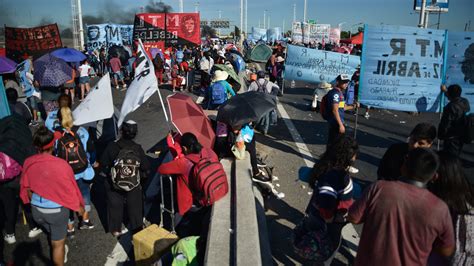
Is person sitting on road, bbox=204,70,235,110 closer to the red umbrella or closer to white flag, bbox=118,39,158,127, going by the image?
the red umbrella

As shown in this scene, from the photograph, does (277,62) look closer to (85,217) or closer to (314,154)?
(314,154)

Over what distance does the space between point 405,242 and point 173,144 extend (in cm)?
344

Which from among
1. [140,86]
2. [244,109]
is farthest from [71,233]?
[244,109]

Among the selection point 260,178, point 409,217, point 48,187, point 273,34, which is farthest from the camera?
point 273,34

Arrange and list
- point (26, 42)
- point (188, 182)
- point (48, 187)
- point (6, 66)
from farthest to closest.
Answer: point (26, 42)
point (6, 66)
point (188, 182)
point (48, 187)

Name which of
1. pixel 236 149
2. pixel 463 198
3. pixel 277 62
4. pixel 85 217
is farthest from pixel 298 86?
pixel 463 198

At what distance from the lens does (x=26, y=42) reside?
1331 centimetres

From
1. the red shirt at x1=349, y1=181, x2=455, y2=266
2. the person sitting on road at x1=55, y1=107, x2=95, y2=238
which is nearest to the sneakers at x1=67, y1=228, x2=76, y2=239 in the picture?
the person sitting on road at x1=55, y1=107, x2=95, y2=238

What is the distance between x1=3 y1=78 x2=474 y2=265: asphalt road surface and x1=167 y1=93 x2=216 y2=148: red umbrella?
4.49 feet

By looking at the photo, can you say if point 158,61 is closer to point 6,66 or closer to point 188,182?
point 6,66

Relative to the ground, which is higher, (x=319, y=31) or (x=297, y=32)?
(x=319, y=31)

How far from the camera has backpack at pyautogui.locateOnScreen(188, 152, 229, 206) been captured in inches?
176

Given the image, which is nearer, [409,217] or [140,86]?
[409,217]

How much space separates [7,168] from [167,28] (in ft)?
33.2
